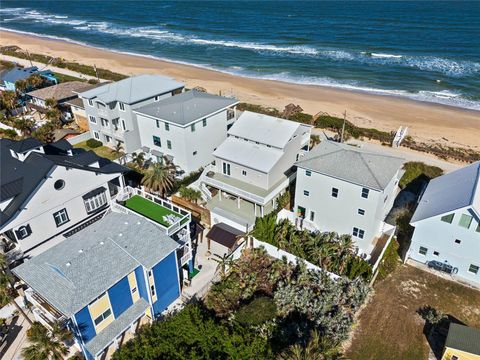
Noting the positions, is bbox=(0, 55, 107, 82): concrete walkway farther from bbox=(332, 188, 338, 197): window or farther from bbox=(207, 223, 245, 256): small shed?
bbox=(332, 188, 338, 197): window

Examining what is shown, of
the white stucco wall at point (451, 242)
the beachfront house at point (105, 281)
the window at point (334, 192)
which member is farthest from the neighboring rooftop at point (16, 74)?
the white stucco wall at point (451, 242)

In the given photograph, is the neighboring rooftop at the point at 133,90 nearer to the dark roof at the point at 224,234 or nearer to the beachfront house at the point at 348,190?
the dark roof at the point at 224,234

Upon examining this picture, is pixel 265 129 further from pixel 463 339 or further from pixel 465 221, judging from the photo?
pixel 463 339

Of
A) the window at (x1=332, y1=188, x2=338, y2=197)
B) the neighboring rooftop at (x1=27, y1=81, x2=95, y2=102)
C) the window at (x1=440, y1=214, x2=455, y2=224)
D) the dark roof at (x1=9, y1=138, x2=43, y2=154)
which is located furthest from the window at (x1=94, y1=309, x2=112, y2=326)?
the neighboring rooftop at (x1=27, y1=81, x2=95, y2=102)

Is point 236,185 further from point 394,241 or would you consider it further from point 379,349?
point 379,349

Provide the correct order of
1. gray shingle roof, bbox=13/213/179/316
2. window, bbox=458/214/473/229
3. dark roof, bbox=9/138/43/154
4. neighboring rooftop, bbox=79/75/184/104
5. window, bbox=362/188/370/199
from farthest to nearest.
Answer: neighboring rooftop, bbox=79/75/184/104, dark roof, bbox=9/138/43/154, window, bbox=362/188/370/199, window, bbox=458/214/473/229, gray shingle roof, bbox=13/213/179/316

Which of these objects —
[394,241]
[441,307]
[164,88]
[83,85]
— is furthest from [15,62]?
[441,307]

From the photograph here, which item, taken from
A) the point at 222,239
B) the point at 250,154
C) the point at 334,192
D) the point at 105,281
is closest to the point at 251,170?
the point at 250,154
